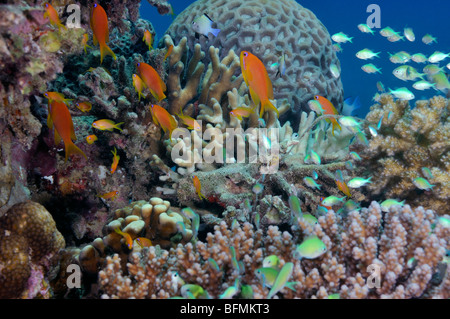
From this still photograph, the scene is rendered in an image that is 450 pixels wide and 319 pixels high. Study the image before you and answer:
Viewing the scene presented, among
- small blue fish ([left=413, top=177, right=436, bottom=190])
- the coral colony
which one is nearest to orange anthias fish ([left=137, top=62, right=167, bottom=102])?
the coral colony

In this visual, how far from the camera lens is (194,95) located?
462 centimetres

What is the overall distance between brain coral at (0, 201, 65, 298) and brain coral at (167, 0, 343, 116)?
16.6 feet

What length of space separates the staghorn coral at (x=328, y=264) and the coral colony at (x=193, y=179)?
0.6 inches

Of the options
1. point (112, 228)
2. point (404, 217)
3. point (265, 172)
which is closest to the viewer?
point (404, 217)

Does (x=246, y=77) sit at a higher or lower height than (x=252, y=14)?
lower

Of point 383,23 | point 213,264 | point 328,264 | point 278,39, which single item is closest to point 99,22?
point 213,264

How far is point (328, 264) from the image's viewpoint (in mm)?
2234

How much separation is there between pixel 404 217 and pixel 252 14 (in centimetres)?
599

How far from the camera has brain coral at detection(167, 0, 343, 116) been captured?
248 inches

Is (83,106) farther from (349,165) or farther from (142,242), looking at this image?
(349,165)

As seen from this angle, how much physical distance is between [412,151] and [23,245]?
4495 millimetres

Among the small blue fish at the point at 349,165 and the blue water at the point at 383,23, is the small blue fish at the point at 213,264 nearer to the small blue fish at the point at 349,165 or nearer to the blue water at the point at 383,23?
the small blue fish at the point at 349,165

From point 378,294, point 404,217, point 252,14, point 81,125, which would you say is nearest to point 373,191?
point 404,217

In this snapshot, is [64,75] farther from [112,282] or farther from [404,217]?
[404,217]
